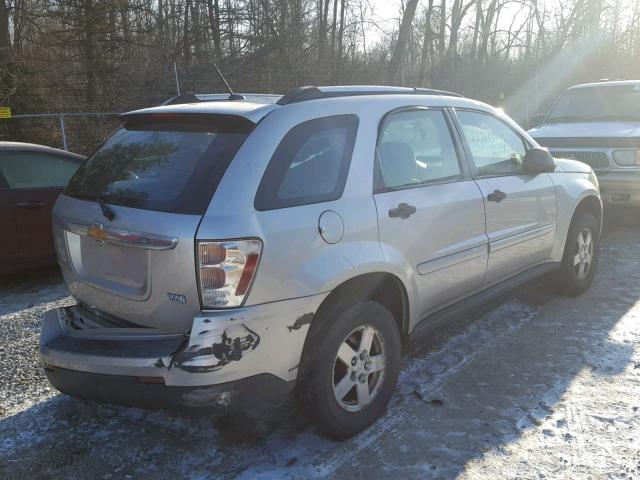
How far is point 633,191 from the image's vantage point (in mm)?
7371

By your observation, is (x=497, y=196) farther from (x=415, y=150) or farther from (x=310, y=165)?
(x=310, y=165)

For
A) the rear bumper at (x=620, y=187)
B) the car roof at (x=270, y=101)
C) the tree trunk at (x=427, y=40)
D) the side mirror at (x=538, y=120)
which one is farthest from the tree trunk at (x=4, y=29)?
the tree trunk at (x=427, y=40)

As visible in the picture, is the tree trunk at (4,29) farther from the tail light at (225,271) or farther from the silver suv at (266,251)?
the tail light at (225,271)

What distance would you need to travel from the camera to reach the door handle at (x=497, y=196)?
3.90m

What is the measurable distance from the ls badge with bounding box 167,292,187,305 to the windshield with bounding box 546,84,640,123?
7861 millimetres

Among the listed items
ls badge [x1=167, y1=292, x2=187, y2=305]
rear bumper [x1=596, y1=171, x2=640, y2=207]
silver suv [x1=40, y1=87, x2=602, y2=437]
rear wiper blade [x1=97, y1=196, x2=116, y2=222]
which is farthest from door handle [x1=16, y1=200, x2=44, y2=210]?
rear bumper [x1=596, y1=171, x2=640, y2=207]

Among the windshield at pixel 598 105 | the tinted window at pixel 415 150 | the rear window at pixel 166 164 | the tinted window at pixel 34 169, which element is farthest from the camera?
the windshield at pixel 598 105

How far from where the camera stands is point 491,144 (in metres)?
4.21

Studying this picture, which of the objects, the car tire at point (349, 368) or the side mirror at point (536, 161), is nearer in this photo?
the car tire at point (349, 368)

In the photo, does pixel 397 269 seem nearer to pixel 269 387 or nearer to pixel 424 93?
pixel 269 387

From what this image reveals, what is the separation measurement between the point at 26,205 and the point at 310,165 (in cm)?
385

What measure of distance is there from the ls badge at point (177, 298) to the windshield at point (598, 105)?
25.8 feet

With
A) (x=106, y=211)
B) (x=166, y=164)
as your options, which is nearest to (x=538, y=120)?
(x=166, y=164)

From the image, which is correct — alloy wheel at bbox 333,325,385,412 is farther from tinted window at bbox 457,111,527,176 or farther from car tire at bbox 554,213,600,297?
car tire at bbox 554,213,600,297
